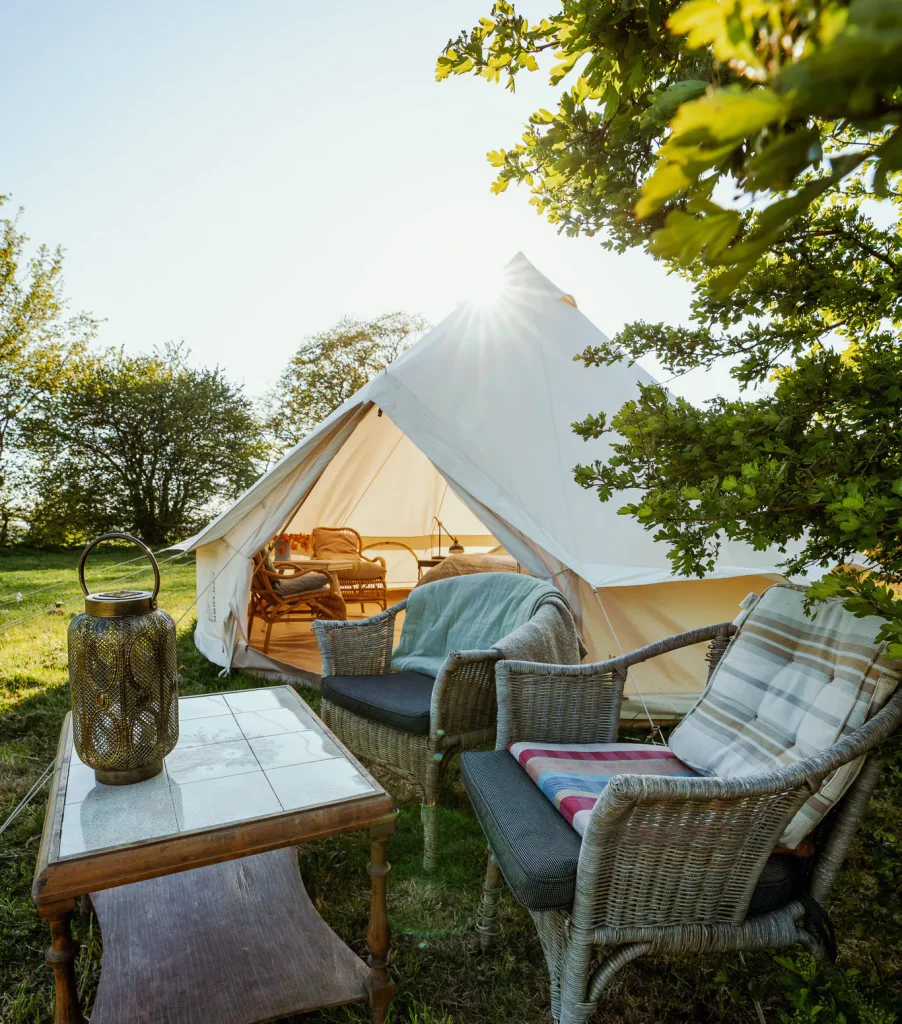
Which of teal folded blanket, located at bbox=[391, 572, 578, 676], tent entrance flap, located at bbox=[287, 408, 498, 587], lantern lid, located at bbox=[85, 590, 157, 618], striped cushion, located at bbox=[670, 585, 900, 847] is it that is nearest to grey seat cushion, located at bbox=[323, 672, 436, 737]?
teal folded blanket, located at bbox=[391, 572, 578, 676]

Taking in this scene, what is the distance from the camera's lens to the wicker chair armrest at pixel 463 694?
236cm

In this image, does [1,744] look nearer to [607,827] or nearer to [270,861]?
[270,861]

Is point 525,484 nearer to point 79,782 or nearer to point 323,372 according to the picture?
point 79,782

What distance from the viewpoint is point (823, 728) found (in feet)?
5.11

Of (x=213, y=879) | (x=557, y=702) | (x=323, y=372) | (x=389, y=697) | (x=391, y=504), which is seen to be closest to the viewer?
(x=557, y=702)

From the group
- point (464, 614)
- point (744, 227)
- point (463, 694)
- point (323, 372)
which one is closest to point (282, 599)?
point (464, 614)

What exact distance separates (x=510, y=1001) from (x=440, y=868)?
59 cm

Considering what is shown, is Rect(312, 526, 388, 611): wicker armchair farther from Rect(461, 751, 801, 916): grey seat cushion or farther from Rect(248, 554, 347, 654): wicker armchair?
Rect(461, 751, 801, 916): grey seat cushion

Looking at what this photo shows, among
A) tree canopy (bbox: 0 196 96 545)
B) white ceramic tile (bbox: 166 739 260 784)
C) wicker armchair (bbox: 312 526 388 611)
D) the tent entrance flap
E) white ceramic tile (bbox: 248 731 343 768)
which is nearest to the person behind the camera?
white ceramic tile (bbox: 166 739 260 784)

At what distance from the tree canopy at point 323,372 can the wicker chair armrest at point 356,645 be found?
434 inches

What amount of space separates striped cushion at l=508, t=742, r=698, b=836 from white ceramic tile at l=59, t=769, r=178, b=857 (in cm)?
91

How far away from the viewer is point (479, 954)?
188cm

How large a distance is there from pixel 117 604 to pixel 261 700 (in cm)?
89

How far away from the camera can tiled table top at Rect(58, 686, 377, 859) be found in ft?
4.87
